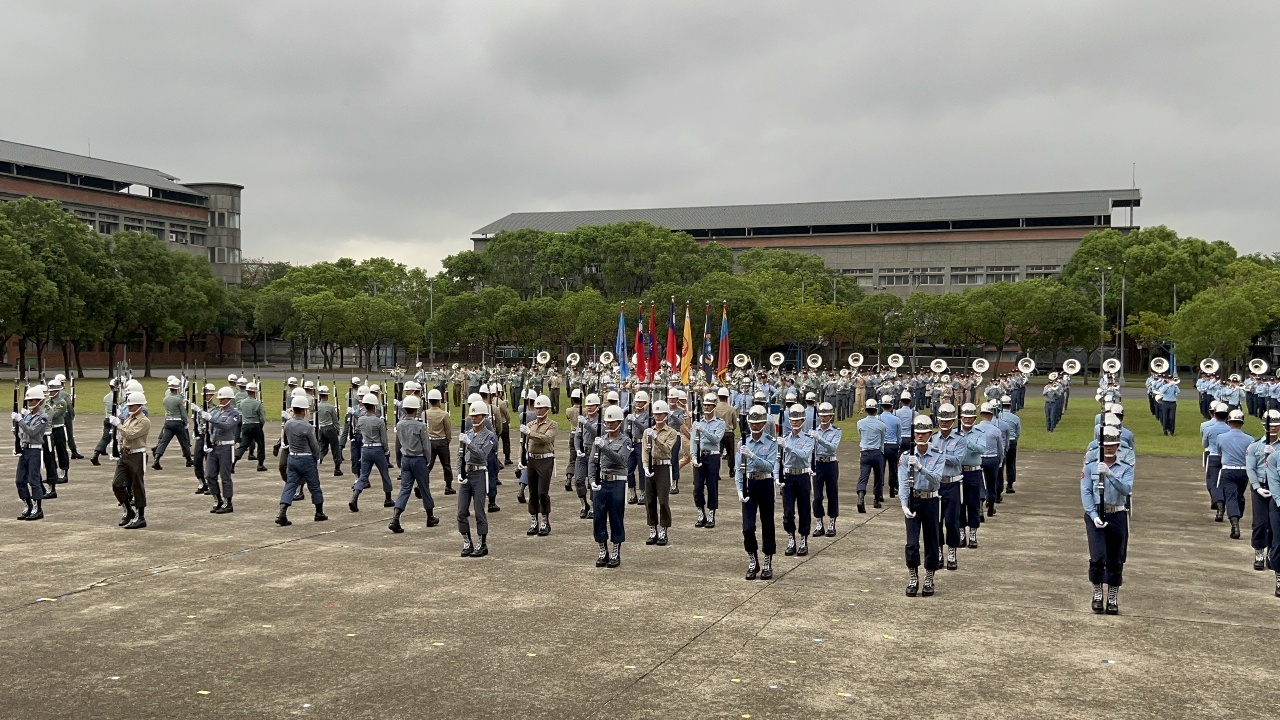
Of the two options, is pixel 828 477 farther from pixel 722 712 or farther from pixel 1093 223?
pixel 1093 223

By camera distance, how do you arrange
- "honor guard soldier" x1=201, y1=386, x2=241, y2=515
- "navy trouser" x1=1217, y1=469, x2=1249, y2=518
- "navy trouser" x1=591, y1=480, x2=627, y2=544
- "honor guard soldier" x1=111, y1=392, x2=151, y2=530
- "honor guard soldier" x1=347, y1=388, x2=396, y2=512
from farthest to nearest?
"honor guard soldier" x1=201, y1=386, x2=241, y2=515, "honor guard soldier" x1=347, y1=388, x2=396, y2=512, "navy trouser" x1=1217, y1=469, x2=1249, y2=518, "honor guard soldier" x1=111, y1=392, x2=151, y2=530, "navy trouser" x1=591, y1=480, x2=627, y2=544

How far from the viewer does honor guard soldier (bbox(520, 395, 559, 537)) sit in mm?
13578

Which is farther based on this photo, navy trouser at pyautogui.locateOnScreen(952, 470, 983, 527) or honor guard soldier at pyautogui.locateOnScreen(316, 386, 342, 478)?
honor guard soldier at pyautogui.locateOnScreen(316, 386, 342, 478)

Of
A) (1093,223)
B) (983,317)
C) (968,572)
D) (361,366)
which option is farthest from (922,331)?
(968,572)

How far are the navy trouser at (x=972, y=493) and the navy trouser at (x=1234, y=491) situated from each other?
3.84 m

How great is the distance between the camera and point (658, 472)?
45.5 ft

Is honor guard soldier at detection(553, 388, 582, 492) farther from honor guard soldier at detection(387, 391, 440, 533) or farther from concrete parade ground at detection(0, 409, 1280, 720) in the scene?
honor guard soldier at detection(387, 391, 440, 533)

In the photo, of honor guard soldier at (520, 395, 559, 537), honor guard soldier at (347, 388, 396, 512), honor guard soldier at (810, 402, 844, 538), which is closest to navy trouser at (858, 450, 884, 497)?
honor guard soldier at (810, 402, 844, 538)

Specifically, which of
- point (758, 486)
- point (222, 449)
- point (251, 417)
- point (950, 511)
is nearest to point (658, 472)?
point (758, 486)

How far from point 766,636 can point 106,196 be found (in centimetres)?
10596

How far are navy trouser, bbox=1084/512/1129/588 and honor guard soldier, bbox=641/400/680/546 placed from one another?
5407 millimetres

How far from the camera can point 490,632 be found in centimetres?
946

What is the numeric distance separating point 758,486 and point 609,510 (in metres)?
1.81

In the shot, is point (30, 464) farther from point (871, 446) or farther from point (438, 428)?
point (871, 446)
